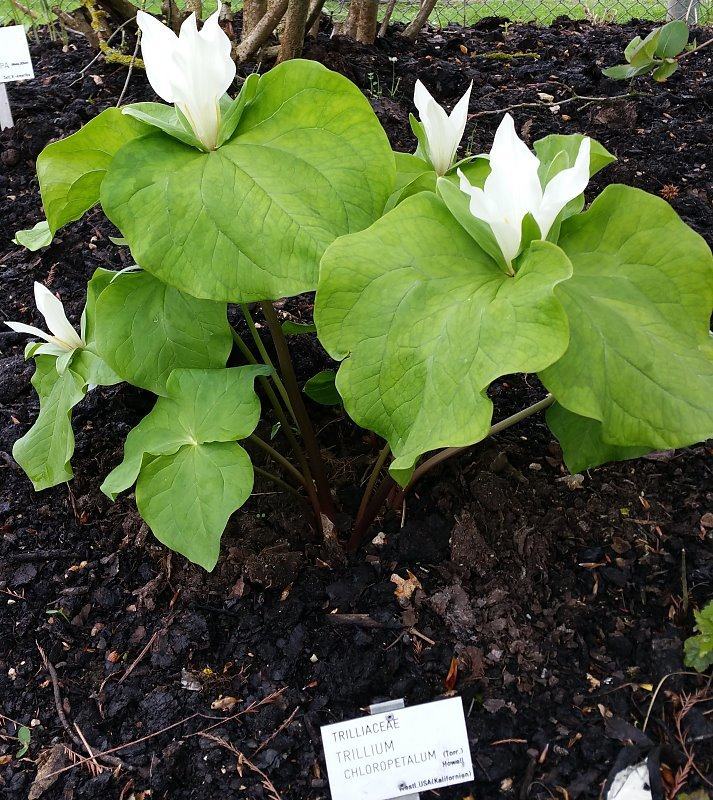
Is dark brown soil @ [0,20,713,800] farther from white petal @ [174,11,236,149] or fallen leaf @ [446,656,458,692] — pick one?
white petal @ [174,11,236,149]

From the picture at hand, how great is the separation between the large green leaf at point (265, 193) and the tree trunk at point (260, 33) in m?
1.65

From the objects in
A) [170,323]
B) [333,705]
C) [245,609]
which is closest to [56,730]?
[245,609]

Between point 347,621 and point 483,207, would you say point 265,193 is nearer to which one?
point 483,207

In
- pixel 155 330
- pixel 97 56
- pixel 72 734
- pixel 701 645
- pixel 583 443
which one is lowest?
pixel 72 734

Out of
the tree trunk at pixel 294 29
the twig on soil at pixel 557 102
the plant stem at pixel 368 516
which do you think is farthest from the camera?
the twig on soil at pixel 557 102

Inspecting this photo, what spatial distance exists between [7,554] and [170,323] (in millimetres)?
663

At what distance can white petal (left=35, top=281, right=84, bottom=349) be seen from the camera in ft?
4.05

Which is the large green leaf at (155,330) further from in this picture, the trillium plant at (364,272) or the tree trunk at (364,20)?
the tree trunk at (364,20)

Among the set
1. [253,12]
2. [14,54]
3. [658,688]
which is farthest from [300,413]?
[253,12]

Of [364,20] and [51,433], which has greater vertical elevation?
[364,20]

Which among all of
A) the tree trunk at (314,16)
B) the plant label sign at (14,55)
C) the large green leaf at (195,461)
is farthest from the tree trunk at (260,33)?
the large green leaf at (195,461)

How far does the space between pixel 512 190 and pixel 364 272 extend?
0.67ft

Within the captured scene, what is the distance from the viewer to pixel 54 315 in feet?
4.08

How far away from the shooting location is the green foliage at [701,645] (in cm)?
115
